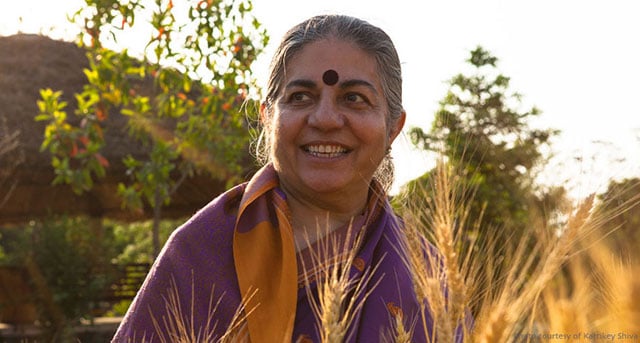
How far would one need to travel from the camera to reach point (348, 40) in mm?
2412

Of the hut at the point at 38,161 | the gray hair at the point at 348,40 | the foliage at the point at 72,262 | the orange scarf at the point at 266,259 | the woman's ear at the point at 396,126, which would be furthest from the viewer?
the hut at the point at 38,161

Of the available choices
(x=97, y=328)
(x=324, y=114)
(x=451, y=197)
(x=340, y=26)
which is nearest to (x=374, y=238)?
(x=324, y=114)

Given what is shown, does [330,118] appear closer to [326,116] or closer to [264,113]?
[326,116]

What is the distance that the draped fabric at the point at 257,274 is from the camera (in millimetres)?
2219

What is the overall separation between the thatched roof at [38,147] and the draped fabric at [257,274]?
338 inches

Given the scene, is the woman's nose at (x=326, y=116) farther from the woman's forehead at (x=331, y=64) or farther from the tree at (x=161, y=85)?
the tree at (x=161, y=85)

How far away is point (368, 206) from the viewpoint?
2527 millimetres

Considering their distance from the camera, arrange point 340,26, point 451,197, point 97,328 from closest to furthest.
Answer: point 451,197 → point 340,26 → point 97,328

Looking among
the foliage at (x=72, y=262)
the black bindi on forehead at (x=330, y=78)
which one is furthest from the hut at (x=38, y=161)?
the black bindi on forehead at (x=330, y=78)

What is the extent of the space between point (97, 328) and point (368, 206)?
830 centimetres

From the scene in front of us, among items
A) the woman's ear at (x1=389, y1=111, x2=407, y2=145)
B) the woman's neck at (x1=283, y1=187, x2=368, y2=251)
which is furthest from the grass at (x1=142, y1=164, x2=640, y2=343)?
the woman's ear at (x1=389, y1=111, x2=407, y2=145)

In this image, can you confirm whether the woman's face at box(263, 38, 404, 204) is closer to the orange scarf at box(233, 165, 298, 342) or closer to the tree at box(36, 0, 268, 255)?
the orange scarf at box(233, 165, 298, 342)

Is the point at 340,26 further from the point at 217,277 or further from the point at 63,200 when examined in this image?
the point at 63,200

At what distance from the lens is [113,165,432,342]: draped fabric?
2219 mm
